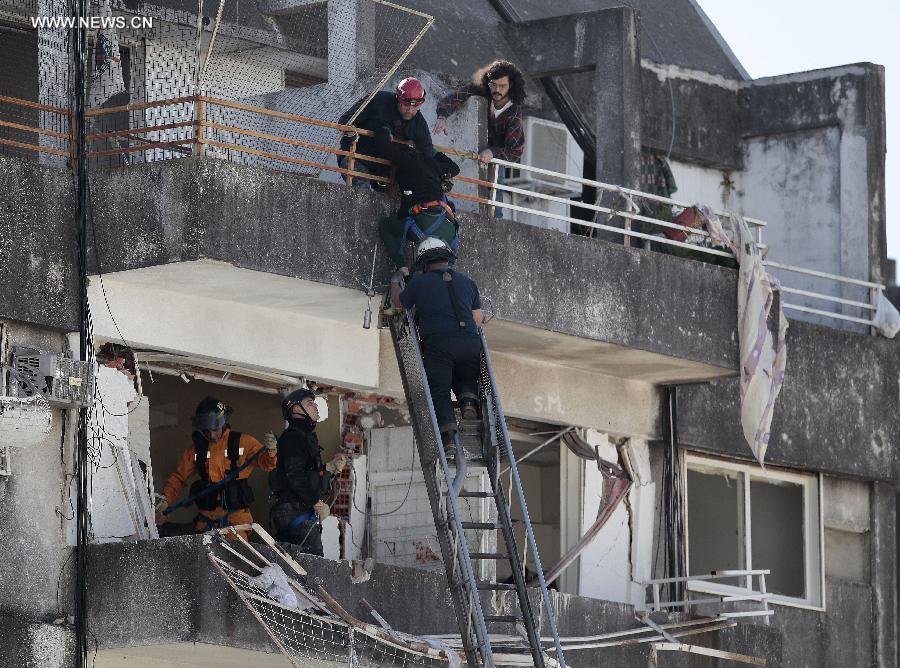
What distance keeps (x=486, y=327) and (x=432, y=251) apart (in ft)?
5.89

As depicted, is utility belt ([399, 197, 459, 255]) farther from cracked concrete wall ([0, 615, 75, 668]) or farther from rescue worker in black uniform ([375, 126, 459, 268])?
cracked concrete wall ([0, 615, 75, 668])

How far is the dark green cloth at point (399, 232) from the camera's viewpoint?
767 inches

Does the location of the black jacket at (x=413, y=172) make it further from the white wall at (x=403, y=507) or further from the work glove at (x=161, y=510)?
the work glove at (x=161, y=510)

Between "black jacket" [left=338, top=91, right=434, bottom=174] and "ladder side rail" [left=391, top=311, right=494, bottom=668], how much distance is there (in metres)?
1.54

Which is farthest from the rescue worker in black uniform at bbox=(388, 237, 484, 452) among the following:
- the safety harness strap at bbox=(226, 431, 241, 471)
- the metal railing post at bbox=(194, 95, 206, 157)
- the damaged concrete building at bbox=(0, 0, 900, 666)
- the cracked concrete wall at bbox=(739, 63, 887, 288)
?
the cracked concrete wall at bbox=(739, 63, 887, 288)

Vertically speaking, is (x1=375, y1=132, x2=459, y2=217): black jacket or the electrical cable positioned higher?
(x1=375, y1=132, x2=459, y2=217): black jacket

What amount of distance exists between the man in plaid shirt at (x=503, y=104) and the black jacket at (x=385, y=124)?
2198 mm

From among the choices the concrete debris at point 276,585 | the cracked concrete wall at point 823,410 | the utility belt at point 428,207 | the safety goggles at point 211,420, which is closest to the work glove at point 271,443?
the safety goggles at point 211,420

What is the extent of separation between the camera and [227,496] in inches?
800

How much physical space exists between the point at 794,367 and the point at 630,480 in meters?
2.14

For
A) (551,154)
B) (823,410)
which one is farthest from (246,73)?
(823,410)

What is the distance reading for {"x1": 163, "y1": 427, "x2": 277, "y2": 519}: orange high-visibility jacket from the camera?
801 inches

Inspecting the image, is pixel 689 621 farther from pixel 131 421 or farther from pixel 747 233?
pixel 131 421

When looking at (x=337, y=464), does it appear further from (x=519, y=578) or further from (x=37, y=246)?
(x=37, y=246)
